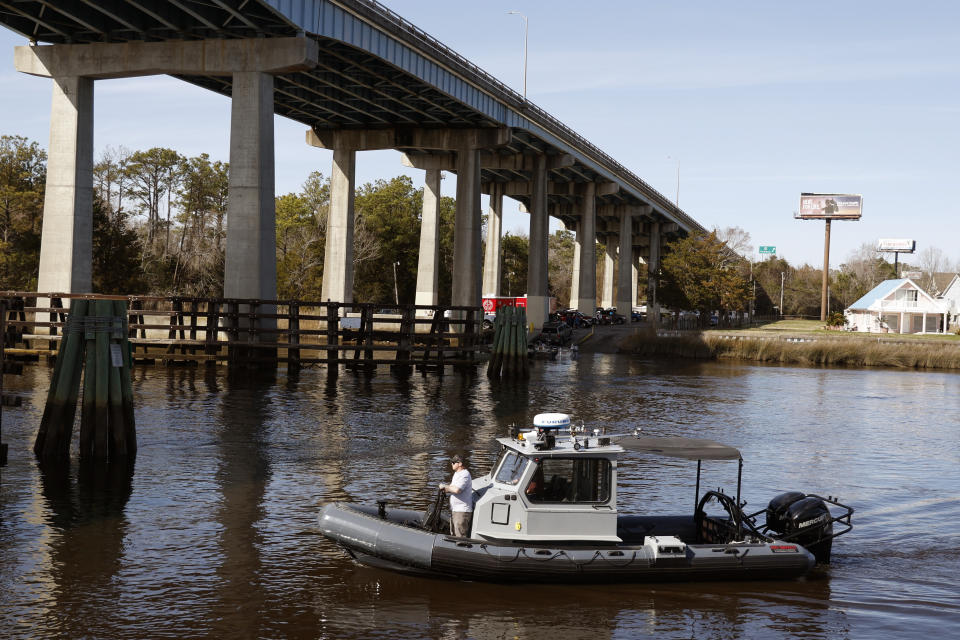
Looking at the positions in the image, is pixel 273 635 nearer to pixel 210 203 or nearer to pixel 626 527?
pixel 626 527

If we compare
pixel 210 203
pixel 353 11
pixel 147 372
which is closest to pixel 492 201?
pixel 210 203

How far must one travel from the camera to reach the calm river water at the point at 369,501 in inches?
548

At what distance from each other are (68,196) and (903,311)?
89.4m

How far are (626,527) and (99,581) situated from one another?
28.1 feet

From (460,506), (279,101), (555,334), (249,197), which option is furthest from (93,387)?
(555,334)

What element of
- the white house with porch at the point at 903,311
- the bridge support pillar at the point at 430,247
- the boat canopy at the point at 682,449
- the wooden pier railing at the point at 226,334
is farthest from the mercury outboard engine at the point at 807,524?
the white house with porch at the point at 903,311

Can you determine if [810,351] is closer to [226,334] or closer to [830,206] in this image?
[226,334]

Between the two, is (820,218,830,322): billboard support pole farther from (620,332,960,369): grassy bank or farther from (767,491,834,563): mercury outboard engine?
(767,491,834,563): mercury outboard engine

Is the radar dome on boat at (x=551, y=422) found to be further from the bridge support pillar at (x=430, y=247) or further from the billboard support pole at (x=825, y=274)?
the billboard support pole at (x=825, y=274)

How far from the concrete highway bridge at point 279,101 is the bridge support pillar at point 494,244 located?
18.2 meters

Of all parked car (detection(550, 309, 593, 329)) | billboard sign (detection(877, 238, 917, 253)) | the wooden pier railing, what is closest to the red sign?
parked car (detection(550, 309, 593, 329))

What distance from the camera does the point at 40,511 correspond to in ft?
61.0

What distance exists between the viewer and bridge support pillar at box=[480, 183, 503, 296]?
109 meters

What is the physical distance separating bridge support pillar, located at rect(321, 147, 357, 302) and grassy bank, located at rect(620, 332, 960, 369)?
912 inches
